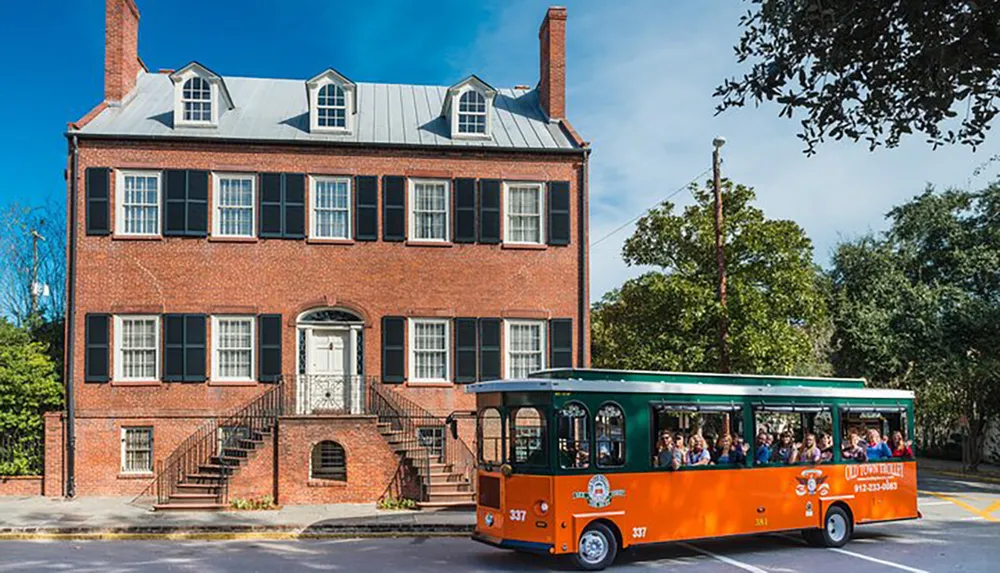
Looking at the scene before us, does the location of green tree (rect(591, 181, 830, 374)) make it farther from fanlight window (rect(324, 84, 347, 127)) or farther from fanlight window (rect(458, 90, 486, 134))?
fanlight window (rect(324, 84, 347, 127))

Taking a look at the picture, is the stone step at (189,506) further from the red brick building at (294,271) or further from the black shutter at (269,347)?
the black shutter at (269,347)

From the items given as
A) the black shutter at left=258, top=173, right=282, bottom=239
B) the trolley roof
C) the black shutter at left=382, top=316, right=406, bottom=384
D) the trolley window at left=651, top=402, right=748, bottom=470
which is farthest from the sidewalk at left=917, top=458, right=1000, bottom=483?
the black shutter at left=258, top=173, right=282, bottom=239

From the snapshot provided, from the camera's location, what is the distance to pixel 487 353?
2367cm

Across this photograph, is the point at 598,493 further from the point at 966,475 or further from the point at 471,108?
the point at 966,475

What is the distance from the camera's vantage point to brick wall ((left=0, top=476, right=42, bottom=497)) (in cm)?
2134

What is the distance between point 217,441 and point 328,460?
→ 2947 mm

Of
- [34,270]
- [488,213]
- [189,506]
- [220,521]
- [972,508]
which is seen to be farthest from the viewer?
[34,270]

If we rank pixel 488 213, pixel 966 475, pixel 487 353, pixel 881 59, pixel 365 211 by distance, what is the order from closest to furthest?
1. pixel 881 59
2. pixel 365 211
3. pixel 487 353
4. pixel 488 213
5. pixel 966 475

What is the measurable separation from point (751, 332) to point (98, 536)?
50.2 feet

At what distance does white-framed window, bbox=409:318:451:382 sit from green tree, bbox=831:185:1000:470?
13.7m

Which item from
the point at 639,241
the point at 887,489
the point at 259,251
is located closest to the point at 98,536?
the point at 259,251

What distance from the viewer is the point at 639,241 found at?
2625cm

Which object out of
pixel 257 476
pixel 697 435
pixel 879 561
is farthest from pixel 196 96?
pixel 879 561

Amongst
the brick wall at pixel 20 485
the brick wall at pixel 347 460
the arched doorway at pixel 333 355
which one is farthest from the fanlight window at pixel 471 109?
the brick wall at pixel 20 485
